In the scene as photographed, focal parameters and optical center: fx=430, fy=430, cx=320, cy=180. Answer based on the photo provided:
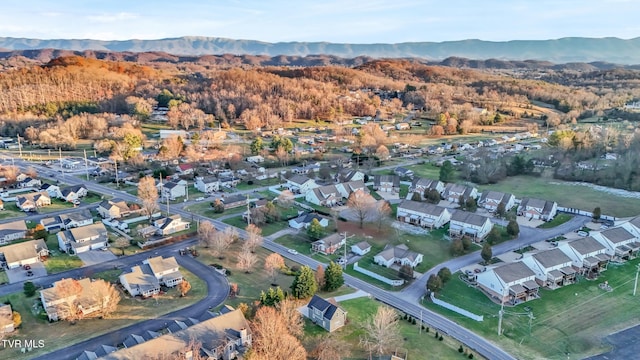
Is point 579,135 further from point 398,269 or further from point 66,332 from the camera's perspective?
point 66,332

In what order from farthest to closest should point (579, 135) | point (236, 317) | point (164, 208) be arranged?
point (579, 135) → point (164, 208) → point (236, 317)

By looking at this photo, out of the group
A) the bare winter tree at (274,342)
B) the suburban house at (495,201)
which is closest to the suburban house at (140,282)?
the bare winter tree at (274,342)

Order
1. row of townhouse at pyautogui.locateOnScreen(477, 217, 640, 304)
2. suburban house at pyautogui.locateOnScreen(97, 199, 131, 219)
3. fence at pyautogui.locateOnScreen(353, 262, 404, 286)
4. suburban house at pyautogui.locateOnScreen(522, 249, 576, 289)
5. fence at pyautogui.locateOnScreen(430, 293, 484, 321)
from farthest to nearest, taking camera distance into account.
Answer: suburban house at pyautogui.locateOnScreen(97, 199, 131, 219)
fence at pyautogui.locateOnScreen(353, 262, 404, 286)
suburban house at pyautogui.locateOnScreen(522, 249, 576, 289)
row of townhouse at pyautogui.locateOnScreen(477, 217, 640, 304)
fence at pyautogui.locateOnScreen(430, 293, 484, 321)

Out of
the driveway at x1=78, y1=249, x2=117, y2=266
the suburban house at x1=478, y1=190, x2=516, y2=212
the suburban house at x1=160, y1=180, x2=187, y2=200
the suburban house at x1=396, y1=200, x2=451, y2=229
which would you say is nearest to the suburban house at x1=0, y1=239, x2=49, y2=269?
the driveway at x1=78, y1=249, x2=117, y2=266

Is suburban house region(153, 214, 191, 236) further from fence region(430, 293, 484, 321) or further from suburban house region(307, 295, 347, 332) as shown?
fence region(430, 293, 484, 321)

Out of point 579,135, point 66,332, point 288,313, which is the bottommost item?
point 66,332

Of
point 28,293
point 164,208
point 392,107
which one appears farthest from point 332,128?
point 28,293

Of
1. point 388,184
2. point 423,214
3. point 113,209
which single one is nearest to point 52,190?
point 113,209
